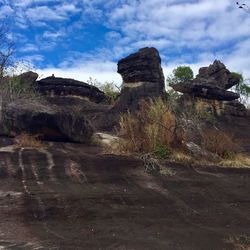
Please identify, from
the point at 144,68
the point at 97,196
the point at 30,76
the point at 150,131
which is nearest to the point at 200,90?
the point at 144,68

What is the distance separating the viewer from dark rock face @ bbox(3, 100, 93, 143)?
1552cm

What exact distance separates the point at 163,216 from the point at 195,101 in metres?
19.5

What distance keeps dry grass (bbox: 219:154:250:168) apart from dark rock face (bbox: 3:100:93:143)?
4373 millimetres

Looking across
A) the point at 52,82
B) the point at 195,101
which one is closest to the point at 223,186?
→ the point at 195,101

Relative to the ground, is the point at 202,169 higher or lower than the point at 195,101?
lower

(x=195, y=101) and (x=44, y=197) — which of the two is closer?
(x=44, y=197)

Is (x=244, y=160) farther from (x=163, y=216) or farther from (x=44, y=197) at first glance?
(x=44, y=197)

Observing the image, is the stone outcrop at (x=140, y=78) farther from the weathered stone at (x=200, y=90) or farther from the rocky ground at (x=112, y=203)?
the rocky ground at (x=112, y=203)

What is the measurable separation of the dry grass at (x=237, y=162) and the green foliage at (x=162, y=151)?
171cm

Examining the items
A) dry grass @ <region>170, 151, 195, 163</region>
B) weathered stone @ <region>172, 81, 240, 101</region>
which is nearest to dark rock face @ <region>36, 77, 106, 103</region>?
weathered stone @ <region>172, 81, 240, 101</region>

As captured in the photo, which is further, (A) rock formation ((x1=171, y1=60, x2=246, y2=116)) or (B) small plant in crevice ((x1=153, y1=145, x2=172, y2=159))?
(A) rock formation ((x1=171, y1=60, x2=246, y2=116))

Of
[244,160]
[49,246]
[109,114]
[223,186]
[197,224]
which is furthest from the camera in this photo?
[109,114]

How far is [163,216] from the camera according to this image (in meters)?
10.7

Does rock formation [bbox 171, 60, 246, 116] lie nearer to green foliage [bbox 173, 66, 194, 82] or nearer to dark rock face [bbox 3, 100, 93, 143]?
green foliage [bbox 173, 66, 194, 82]
